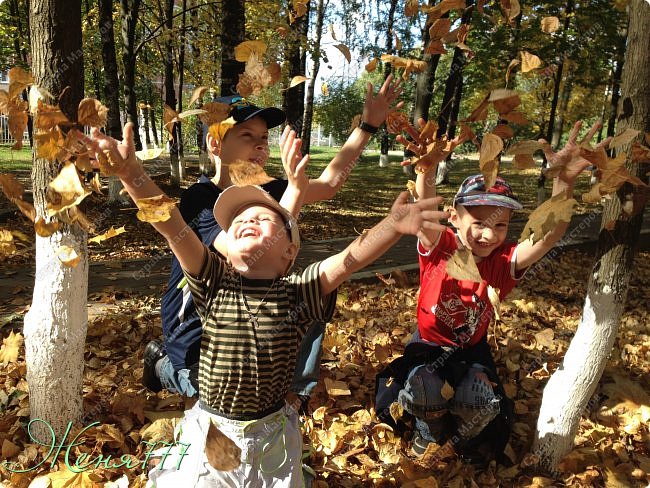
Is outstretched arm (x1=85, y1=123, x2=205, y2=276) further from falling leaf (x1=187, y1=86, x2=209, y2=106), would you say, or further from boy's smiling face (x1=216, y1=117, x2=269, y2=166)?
boy's smiling face (x1=216, y1=117, x2=269, y2=166)

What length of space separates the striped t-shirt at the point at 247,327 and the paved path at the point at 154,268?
3365mm

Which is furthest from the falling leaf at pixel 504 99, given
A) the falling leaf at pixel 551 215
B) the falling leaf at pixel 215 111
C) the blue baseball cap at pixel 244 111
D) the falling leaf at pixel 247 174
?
the blue baseball cap at pixel 244 111

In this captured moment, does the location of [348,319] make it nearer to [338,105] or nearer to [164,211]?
[164,211]

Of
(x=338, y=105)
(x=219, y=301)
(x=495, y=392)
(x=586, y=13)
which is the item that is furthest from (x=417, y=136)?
(x=338, y=105)

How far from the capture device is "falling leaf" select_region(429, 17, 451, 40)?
1931mm

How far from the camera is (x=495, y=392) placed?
2.56m

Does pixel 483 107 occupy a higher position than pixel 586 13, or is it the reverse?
pixel 586 13

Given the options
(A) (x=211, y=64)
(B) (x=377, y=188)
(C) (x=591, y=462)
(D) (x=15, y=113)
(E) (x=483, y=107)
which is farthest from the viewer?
(B) (x=377, y=188)

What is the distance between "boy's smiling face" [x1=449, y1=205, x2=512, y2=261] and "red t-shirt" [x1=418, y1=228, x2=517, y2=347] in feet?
0.23

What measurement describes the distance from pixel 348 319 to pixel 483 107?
3005mm

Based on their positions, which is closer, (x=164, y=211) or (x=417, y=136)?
(x=164, y=211)

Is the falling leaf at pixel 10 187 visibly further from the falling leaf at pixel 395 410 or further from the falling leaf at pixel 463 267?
the falling leaf at pixel 395 410

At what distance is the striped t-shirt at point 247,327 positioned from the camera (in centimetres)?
174

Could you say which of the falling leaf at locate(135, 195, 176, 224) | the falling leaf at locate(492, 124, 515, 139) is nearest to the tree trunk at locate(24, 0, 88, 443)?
the falling leaf at locate(135, 195, 176, 224)
